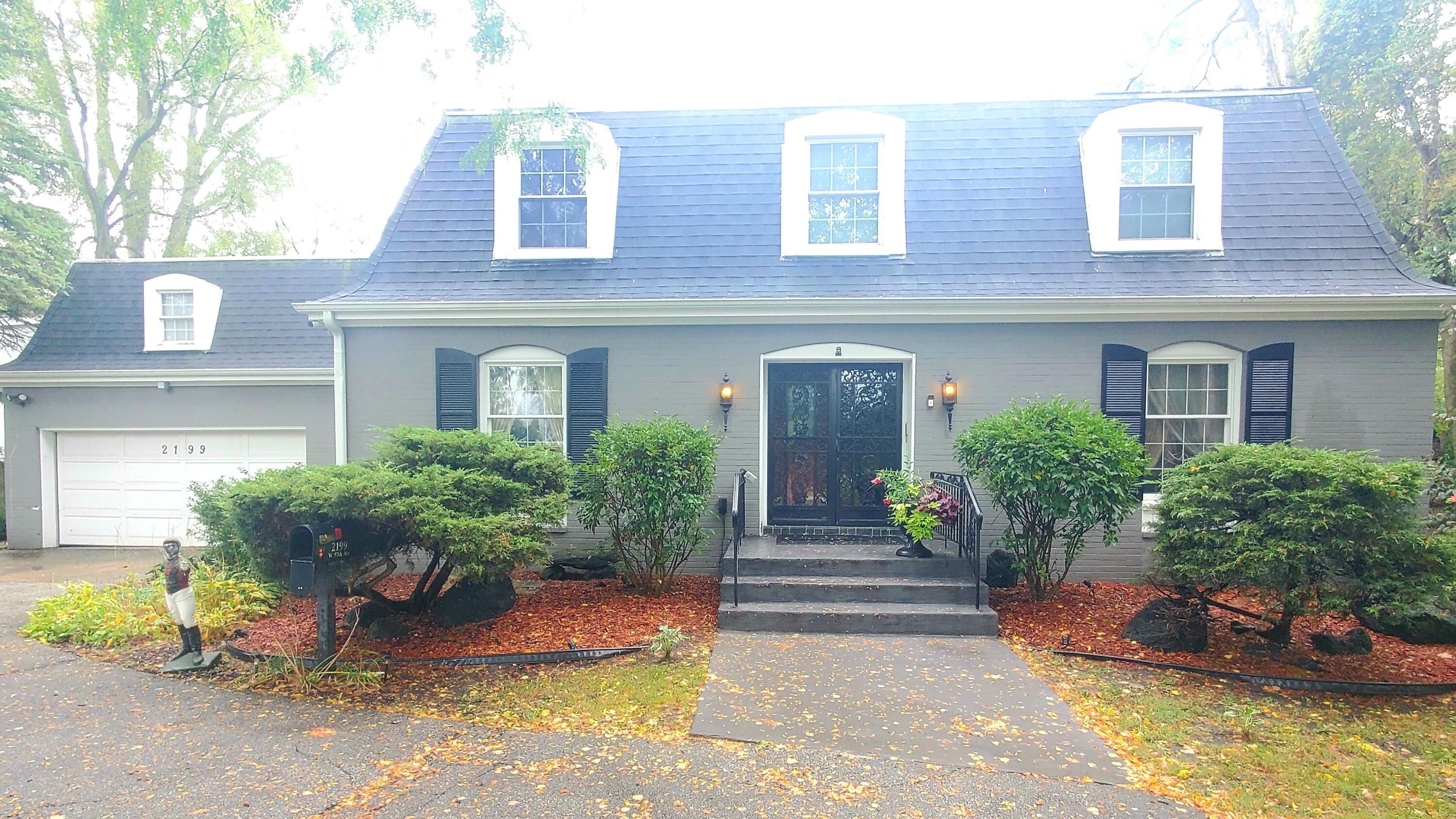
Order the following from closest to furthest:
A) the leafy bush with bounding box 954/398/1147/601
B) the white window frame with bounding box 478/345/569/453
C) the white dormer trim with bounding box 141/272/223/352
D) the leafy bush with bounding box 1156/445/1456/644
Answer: the leafy bush with bounding box 1156/445/1456/644 → the leafy bush with bounding box 954/398/1147/601 → the white window frame with bounding box 478/345/569/453 → the white dormer trim with bounding box 141/272/223/352

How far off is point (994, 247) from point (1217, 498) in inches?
142

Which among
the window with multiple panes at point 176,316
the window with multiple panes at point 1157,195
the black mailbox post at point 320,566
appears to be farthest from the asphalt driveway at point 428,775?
the window with multiple panes at point 176,316

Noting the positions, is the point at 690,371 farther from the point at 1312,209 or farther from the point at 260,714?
the point at 1312,209

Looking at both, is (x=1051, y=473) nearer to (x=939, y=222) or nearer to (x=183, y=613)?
(x=939, y=222)

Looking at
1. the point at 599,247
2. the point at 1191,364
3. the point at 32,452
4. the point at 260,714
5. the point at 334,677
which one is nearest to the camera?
the point at 260,714

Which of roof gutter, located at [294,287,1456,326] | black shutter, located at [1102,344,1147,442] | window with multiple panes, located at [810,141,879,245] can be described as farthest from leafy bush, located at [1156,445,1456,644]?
window with multiple panes, located at [810,141,879,245]

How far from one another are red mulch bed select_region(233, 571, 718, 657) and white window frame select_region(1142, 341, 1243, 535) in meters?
4.99

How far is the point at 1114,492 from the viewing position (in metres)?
5.64

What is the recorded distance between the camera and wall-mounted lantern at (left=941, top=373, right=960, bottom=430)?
7156mm

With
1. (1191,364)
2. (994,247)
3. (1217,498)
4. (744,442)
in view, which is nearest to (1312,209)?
(1191,364)

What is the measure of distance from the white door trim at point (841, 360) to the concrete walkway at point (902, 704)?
2.34 m

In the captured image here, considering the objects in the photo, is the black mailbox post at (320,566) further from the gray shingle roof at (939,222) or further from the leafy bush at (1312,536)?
the leafy bush at (1312,536)

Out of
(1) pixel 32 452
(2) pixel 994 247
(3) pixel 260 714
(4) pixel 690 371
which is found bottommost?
(3) pixel 260 714

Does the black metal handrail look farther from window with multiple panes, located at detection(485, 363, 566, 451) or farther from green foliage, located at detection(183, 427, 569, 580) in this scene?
window with multiple panes, located at detection(485, 363, 566, 451)
